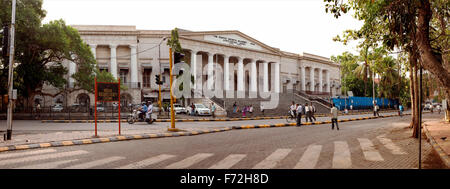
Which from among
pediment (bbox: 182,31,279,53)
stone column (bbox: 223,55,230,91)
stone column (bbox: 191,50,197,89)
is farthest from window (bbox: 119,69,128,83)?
stone column (bbox: 223,55,230,91)

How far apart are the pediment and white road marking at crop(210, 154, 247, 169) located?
39558 millimetres

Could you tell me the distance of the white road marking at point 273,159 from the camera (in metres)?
6.77

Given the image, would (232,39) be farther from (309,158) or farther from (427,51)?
(309,158)

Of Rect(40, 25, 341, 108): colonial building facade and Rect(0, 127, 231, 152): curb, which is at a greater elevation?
Rect(40, 25, 341, 108): colonial building facade

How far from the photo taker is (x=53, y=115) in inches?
1161

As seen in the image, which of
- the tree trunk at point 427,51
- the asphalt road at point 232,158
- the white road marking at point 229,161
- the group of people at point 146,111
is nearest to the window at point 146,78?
the group of people at point 146,111

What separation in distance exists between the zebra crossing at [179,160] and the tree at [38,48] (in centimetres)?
1992

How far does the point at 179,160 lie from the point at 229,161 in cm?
126

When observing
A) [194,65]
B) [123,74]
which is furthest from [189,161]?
[123,74]

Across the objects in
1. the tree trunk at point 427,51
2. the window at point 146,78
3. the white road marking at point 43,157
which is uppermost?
the window at point 146,78

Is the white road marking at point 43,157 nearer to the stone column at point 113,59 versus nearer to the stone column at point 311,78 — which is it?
the stone column at point 113,59

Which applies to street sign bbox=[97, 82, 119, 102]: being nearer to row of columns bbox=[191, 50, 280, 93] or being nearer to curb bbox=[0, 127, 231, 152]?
curb bbox=[0, 127, 231, 152]

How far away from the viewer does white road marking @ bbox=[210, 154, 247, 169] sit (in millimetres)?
6778
